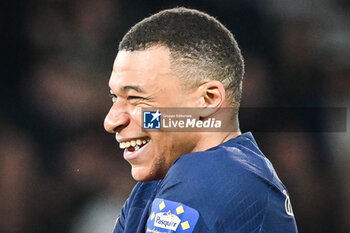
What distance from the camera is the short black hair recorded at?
1986 mm

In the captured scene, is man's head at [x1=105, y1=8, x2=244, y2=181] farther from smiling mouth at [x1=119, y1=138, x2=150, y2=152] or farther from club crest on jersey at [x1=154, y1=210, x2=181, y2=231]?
club crest on jersey at [x1=154, y1=210, x2=181, y2=231]

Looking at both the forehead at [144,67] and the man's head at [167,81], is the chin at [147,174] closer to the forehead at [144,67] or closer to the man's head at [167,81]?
the man's head at [167,81]

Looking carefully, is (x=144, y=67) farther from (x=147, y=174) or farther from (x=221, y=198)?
(x=221, y=198)

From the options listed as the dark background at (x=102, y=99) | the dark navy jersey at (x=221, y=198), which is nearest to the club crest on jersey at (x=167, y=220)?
the dark navy jersey at (x=221, y=198)

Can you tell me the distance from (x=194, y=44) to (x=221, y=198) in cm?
57

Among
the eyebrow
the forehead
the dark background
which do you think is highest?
the forehead

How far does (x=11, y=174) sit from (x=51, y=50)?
3.05ft

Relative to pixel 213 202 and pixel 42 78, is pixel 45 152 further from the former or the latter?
pixel 213 202

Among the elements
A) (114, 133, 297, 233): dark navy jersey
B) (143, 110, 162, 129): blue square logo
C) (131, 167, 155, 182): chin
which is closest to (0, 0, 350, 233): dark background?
(131, 167, 155, 182): chin

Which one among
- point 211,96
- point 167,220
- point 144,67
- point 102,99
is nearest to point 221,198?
point 167,220

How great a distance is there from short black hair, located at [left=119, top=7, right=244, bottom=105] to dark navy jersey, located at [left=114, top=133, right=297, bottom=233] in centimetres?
27

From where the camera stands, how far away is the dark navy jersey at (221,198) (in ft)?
5.40

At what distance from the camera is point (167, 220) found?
165 centimetres

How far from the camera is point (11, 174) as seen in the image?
4.14 metres
